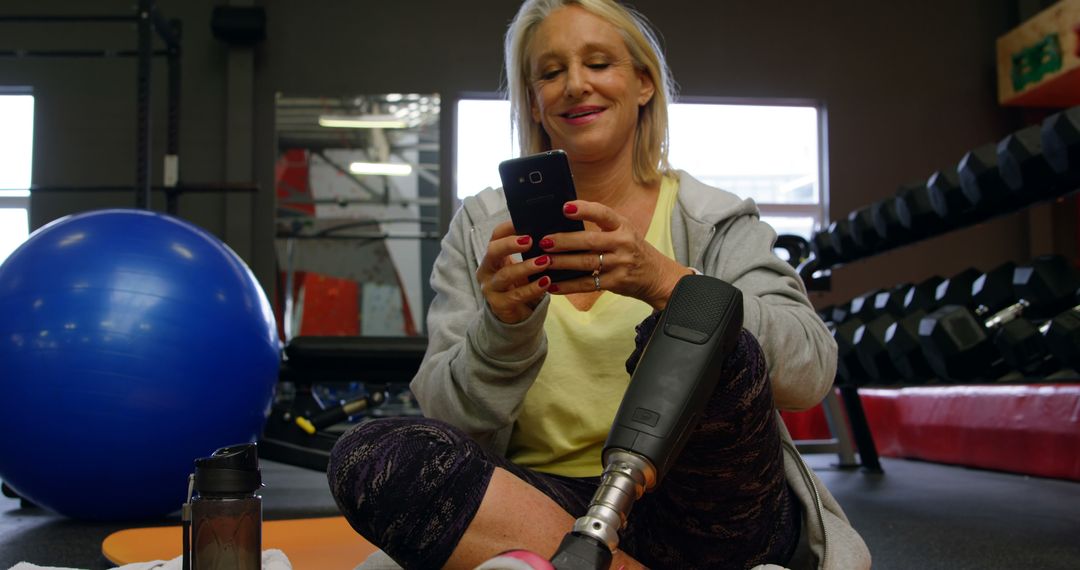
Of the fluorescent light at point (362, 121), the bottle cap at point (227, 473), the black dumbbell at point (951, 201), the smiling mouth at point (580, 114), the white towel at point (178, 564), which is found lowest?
the white towel at point (178, 564)

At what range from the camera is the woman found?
0.96 m

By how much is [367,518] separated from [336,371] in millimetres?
1848

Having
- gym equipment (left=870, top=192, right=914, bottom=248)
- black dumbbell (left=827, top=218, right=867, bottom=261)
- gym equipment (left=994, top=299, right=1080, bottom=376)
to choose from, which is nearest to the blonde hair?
gym equipment (left=994, top=299, right=1080, bottom=376)

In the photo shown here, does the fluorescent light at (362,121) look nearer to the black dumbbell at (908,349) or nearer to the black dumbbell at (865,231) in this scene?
the black dumbbell at (865,231)

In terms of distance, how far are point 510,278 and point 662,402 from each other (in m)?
0.26

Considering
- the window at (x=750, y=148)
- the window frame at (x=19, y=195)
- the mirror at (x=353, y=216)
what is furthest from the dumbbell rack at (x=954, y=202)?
the window frame at (x=19, y=195)

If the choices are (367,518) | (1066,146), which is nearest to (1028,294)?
(1066,146)

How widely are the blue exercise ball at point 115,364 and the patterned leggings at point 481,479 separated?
45.7 inches

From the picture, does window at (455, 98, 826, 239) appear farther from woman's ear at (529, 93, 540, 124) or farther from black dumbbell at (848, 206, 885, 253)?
woman's ear at (529, 93, 540, 124)

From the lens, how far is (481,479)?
988 mm

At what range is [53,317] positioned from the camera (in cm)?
201

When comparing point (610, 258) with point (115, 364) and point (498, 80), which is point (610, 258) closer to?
point (115, 364)

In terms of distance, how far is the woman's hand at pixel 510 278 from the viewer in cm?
98

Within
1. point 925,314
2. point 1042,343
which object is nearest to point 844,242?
point 925,314
